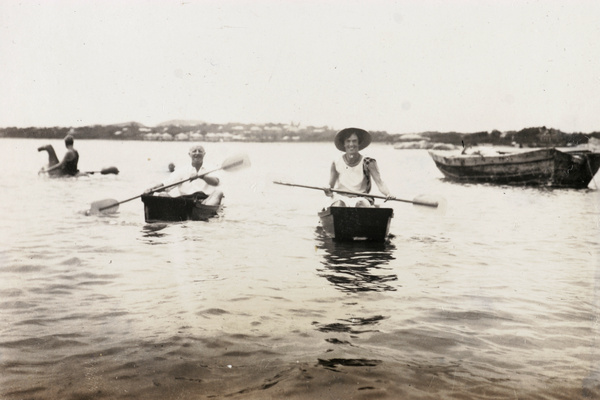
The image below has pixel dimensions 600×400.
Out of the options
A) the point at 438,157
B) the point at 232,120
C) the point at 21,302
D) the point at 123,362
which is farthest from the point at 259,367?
the point at 438,157

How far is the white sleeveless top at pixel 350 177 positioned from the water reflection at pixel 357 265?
63 cm

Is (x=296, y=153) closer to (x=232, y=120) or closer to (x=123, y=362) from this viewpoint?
(x=232, y=120)

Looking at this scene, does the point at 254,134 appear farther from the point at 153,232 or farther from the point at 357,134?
the point at 153,232

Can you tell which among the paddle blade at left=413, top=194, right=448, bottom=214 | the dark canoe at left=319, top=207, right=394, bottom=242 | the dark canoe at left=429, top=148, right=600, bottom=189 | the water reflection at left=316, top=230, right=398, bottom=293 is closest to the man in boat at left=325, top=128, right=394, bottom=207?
the dark canoe at left=319, top=207, right=394, bottom=242

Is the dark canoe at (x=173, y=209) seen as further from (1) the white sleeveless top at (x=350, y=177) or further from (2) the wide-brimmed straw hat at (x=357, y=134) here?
(2) the wide-brimmed straw hat at (x=357, y=134)

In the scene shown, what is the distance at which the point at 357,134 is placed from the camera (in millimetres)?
5523

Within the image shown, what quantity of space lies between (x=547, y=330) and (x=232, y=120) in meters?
3.22

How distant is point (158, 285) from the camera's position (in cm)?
452

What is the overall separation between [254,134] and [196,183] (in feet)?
7.85

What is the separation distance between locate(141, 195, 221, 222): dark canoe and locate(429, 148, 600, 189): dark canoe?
4.97 meters

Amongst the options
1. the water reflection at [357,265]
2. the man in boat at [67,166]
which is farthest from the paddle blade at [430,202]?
the man in boat at [67,166]

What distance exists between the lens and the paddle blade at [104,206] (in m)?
6.50

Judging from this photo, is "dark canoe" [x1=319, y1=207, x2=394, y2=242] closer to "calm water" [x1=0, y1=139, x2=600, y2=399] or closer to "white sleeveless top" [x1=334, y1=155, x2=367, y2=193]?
"calm water" [x1=0, y1=139, x2=600, y2=399]

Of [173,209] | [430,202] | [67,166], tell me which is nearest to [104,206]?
[173,209]
